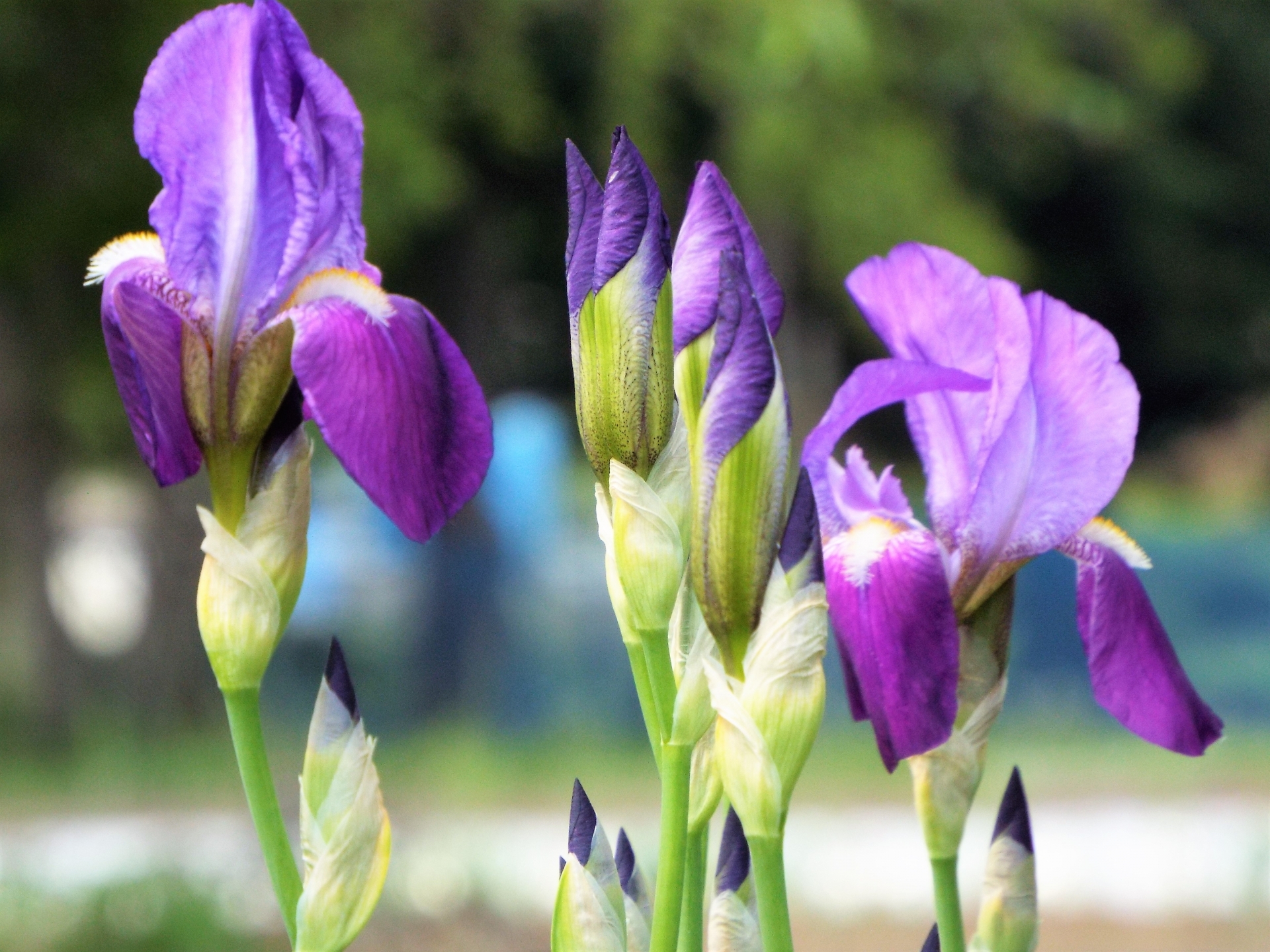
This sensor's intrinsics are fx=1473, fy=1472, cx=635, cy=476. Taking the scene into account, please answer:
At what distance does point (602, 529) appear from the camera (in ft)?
2.30

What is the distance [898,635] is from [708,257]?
7.7 inches

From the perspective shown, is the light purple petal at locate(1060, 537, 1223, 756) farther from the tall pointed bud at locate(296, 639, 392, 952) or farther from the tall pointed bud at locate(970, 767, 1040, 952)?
the tall pointed bud at locate(296, 639, 392, 952)

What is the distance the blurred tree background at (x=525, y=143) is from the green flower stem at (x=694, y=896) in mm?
5608

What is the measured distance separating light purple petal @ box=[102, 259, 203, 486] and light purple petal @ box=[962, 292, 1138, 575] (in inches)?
15.7

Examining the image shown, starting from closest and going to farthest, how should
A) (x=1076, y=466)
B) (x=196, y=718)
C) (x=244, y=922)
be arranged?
(x=1076, y=466) < (x=244, y=922) < (x=196, y=718)

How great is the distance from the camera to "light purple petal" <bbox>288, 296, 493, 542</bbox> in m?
0.66

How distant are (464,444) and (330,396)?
8 cm

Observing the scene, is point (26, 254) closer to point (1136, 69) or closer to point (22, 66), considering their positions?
point (22, 66)

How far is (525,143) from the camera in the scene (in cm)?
825

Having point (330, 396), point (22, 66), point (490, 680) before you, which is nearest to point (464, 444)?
point (330, 396)

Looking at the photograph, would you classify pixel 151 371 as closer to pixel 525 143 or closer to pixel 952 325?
pixel 952 325

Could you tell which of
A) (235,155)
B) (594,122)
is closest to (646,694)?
(235,155)

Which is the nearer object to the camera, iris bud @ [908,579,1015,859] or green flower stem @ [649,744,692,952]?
green flower stem @ [649,744,692,952]

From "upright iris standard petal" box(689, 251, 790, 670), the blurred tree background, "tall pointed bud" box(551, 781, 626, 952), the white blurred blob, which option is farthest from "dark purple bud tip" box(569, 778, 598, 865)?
the white blurred blob
